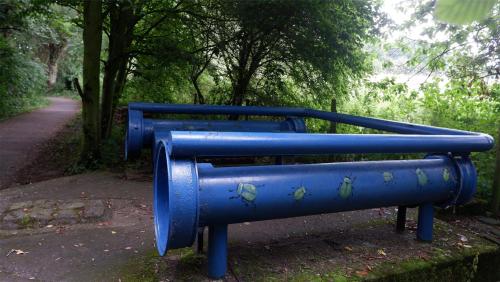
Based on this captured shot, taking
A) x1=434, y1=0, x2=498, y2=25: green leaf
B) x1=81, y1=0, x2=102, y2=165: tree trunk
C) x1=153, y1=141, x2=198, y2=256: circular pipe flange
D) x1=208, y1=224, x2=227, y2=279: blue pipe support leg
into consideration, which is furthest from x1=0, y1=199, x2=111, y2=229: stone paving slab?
x1=434, y1=0, x2=498, y2=25: green leaf

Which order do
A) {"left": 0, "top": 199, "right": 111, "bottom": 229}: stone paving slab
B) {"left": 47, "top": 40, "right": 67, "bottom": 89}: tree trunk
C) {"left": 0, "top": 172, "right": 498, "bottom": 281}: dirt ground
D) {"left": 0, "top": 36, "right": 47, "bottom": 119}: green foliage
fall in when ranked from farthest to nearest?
{"left": 47, "top": 40, "right": 67, "bottom": 89}: tree trunk
{"left": 0, "top": 36, "right": 47, "bottom": 119}: green foliage
{"left": 0, "top": 199, "right": 111, "bottom": 229}: stone paving slab
{"left": 0, "top": 172, "right": 498, "bottom": 281}: dirt ground

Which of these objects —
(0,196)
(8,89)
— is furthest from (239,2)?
(8,89)

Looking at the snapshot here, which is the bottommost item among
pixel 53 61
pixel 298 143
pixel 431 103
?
pixel 298 143

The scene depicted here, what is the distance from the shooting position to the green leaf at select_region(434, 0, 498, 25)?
0.64 metres

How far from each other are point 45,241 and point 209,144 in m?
1.63

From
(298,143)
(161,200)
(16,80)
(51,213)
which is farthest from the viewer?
(16,80)

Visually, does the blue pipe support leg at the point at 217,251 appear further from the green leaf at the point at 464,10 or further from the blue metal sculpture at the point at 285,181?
the green leaf at the point at 464,10

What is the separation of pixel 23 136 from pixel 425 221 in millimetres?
11743

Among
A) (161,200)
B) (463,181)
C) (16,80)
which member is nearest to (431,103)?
(463,181)

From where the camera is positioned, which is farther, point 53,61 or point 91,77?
point 53,61

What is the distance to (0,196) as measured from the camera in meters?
3.99

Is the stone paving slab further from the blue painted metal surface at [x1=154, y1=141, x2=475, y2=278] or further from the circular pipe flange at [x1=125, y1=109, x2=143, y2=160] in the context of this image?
the blue painted metal surface at [x1=154, y1=141, x2=475, y2=278]

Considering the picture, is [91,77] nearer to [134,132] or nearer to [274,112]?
[134,132]

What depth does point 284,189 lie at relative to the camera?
1.94m
